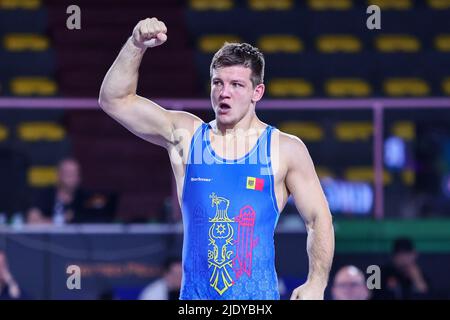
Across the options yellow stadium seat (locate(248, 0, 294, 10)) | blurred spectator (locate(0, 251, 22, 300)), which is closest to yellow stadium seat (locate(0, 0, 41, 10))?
yellow stadium seat (locate(248, 0, 294, 10))

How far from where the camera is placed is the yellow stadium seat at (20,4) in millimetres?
14624

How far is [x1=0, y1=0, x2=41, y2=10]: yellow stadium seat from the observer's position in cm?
1462

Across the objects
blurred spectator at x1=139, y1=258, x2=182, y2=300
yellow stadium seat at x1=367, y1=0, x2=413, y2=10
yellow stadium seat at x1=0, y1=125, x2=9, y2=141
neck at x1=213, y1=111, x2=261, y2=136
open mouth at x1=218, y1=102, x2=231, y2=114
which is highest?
yellow stadium seat at x1=367, y1=0, x2=413, y2=10

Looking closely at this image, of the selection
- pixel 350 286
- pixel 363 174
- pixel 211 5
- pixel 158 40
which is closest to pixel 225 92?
pixel 158 40

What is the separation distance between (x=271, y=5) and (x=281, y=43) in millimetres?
564

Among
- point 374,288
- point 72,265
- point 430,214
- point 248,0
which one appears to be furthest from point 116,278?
point 248,0

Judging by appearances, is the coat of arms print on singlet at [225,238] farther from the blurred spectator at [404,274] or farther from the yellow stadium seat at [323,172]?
the yellow stadium seat at [323,172]

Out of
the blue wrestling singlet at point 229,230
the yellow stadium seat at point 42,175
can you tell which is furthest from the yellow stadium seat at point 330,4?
the blue wrestling singlet at point 229,230

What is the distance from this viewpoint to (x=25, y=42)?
14.6 metres

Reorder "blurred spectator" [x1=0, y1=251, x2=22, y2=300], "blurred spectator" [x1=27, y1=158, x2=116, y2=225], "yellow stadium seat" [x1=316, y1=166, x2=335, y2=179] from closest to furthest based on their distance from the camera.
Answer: "blurred spectator" [x1=0, y1=251, x2=22, y2=300] < "blurred spectator" [x1=27, y1=158, x2=116, y2=225] < "yellow stadium seat" [x1=316, y1=166, x2=335, y2=179]

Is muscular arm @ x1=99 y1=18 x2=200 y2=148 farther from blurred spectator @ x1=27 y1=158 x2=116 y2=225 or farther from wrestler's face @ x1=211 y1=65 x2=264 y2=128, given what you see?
blurred spectator @ x1=27 y1=158 x2=116 y2=225

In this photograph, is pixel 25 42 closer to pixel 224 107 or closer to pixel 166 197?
pixel 166 197

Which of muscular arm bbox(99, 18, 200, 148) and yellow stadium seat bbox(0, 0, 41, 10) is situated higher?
yellow stadium seat bbox(0, 0, 41, 10)

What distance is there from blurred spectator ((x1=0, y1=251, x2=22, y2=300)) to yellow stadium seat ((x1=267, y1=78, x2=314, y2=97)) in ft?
Answer: 20.1
